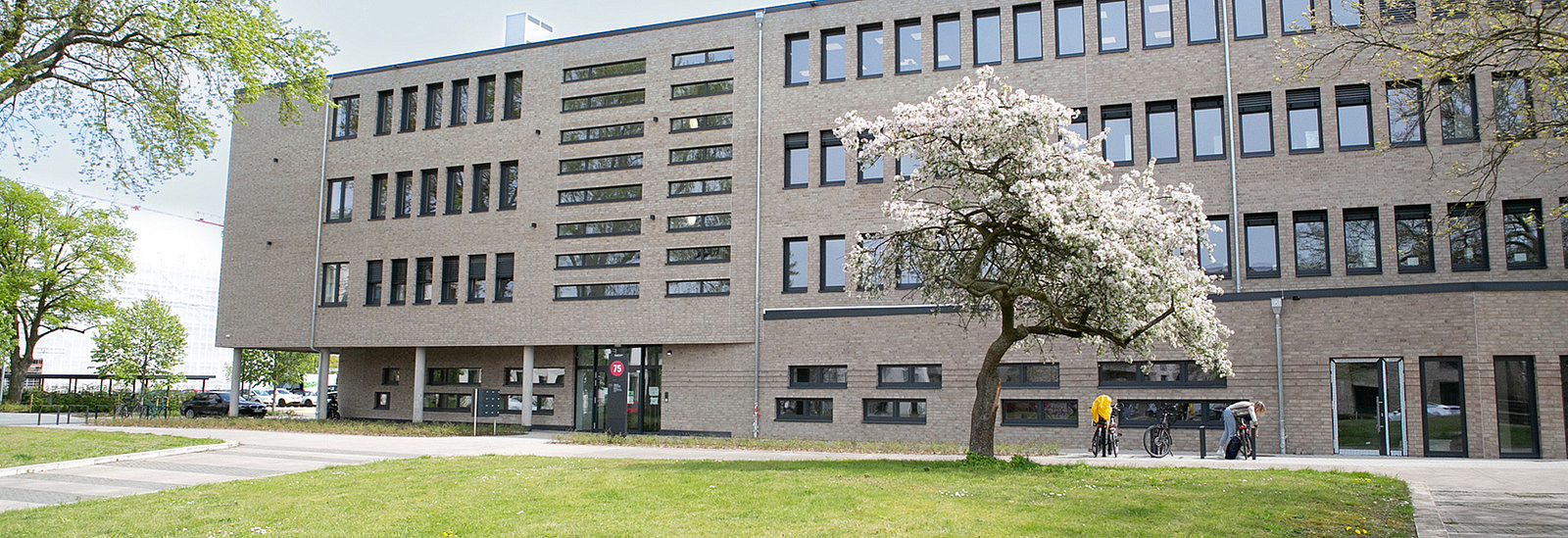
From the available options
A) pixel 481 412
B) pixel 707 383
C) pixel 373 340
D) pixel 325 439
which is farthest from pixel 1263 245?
pixel 373 340

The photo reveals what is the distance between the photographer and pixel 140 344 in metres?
50.8

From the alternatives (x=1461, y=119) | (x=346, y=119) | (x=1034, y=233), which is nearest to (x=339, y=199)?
(x=346, y=119)

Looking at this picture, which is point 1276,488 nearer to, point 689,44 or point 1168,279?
point 1168,279

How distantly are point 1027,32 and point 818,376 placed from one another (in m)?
10.6

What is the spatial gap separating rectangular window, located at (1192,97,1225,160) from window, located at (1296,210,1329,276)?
244 cm

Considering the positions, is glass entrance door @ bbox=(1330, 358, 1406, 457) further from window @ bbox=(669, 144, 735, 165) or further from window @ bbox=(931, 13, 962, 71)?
window @ bbox=(669, 144, 735, 165)

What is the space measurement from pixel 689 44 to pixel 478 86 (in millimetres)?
7970

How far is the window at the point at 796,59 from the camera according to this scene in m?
29.3

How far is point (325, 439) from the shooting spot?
26.6m

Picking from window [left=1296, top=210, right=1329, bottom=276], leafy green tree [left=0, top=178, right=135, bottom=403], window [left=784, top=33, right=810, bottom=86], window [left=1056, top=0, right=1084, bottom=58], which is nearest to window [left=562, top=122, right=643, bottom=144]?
window [left=784, top=33, right=810, bottom=86]

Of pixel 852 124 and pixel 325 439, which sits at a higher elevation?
pixel 852 124

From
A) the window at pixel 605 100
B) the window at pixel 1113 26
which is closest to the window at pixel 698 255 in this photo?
the window at pixel 605 100

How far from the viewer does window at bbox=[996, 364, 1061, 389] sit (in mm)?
25141

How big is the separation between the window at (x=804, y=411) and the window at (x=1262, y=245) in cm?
1093
